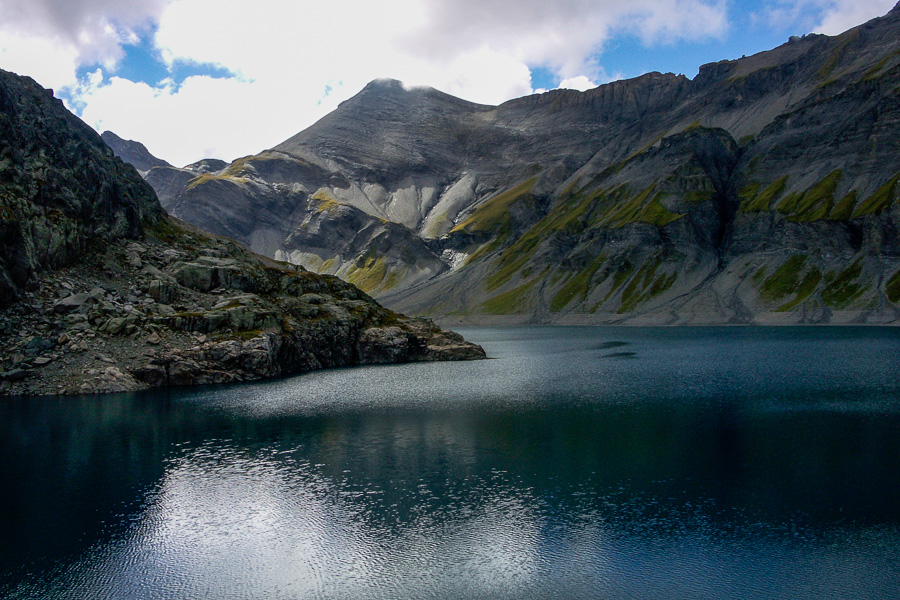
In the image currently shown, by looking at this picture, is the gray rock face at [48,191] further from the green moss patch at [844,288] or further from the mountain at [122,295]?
the green moss patch at [844,288]

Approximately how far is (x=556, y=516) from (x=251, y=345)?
7266 centimetres

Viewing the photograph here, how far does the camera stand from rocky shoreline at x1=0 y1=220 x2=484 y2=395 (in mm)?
79562

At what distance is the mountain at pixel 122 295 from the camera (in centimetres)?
8050

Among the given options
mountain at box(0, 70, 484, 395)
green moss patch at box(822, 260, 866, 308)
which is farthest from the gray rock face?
green moss patch at box(822, 260, 866, 308)

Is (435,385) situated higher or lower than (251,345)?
lower

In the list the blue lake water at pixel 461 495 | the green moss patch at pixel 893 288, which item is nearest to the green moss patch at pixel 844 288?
the green moss patch at pixel 893 288

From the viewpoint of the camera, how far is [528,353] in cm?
13400

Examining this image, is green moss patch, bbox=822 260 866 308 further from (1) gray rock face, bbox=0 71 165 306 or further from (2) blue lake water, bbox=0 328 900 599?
(1) gray rock face, bbox=0 71 165 306

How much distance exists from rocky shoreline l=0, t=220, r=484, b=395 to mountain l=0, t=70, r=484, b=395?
0.20 m

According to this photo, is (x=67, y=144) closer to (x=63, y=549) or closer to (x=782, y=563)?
(x=63, y=549)

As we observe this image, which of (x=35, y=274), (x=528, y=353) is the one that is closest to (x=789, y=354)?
(x=528, y=353)

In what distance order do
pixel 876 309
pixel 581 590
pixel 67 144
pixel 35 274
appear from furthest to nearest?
pixel 876 309 → pixel 67 144 → pixel 35 274 → pixel 581 590

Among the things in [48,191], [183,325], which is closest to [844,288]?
[183,325]

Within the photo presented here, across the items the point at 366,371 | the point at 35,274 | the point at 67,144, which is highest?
the point at 67,144
